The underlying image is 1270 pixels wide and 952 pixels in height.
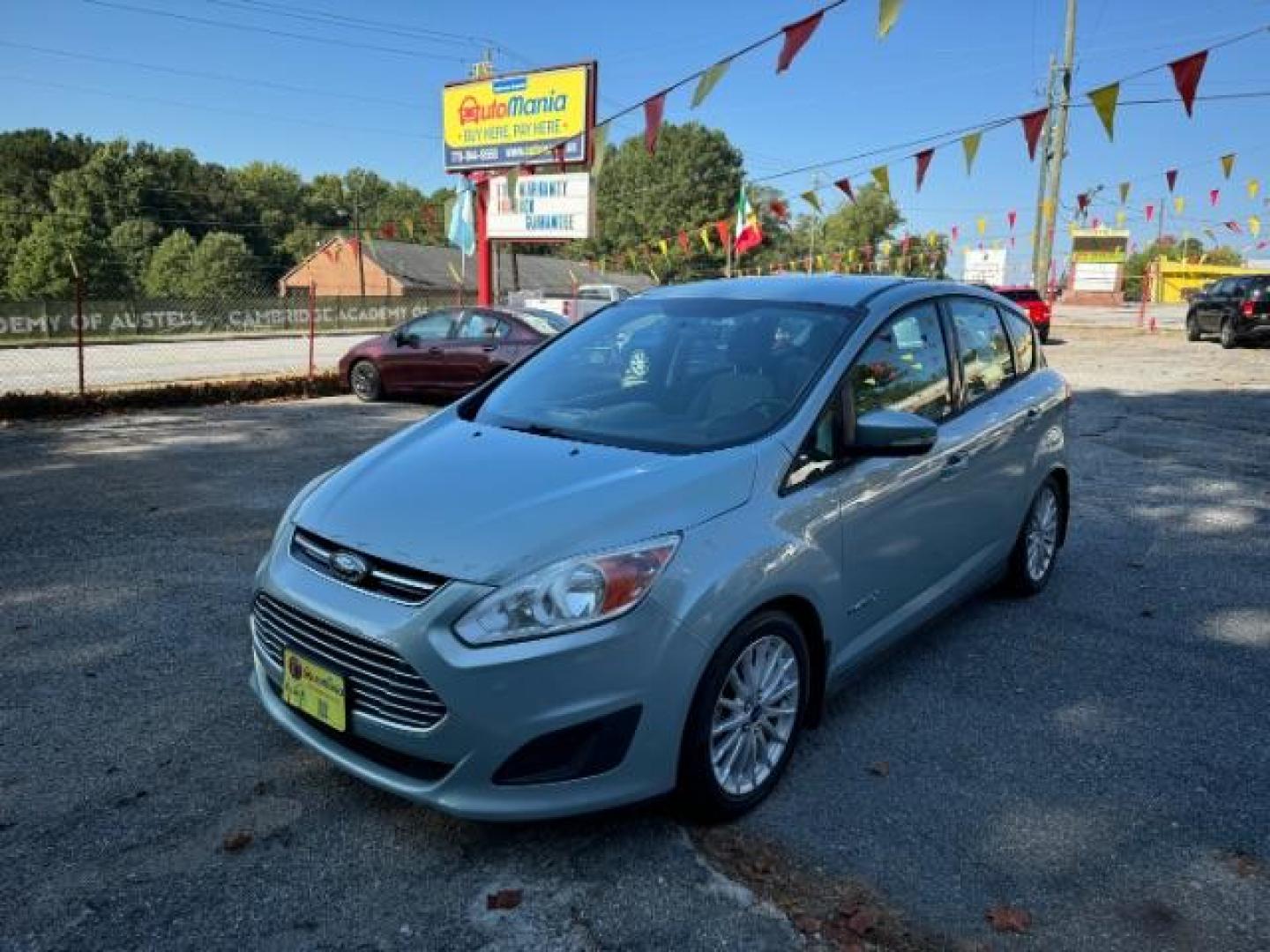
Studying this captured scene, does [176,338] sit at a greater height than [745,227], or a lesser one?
lesser

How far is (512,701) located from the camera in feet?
7.66

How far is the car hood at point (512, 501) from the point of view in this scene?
2.48 metres

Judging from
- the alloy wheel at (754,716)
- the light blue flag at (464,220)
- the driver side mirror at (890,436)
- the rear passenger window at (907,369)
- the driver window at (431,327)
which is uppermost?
the light blue flag at (464,220)

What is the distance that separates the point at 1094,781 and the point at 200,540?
16.6 feet

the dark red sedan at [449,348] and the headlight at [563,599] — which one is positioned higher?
the dark red sedan at [449,348]

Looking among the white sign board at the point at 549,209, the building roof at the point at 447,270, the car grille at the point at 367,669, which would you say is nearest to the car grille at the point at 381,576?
the car grille at the point at 367,669

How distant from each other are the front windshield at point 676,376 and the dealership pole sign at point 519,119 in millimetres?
15349

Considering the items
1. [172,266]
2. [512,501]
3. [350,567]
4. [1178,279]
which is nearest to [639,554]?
[512,501]

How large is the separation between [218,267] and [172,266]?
3.04 m

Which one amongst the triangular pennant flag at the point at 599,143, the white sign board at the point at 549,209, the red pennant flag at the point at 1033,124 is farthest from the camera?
the white sign board at the point at 549,209

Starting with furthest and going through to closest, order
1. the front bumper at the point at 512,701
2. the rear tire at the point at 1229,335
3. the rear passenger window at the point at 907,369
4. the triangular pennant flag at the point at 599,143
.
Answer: the rear tire at the point at 1229,335
the triangular pennant flag at the point at 599,143
the rear passenger window at the point at 907,369
the front bumper at the point at 512,701

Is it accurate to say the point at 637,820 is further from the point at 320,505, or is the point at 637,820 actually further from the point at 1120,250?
the point at 1120,250

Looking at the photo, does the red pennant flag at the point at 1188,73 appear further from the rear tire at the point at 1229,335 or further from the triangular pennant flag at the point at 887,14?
the rear tire at the point at 1229,335

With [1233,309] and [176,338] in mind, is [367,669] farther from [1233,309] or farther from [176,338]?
[176,338]
